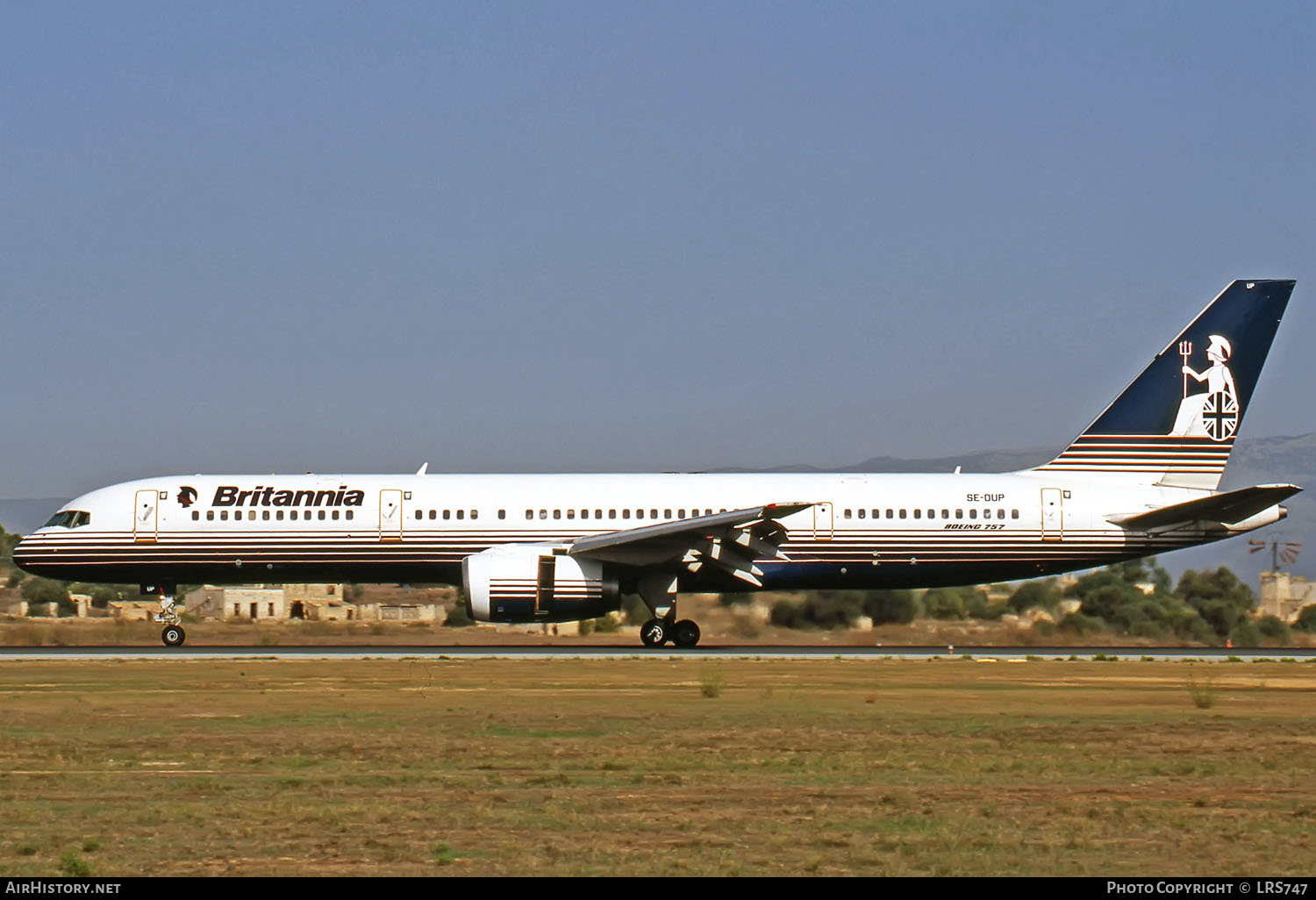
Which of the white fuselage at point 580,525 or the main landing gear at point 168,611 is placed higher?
the white fuselage at point 580,525

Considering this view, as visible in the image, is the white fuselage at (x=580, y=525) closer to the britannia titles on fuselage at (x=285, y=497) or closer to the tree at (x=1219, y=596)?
the britannia titles on fuselage at (x=285, y=497)

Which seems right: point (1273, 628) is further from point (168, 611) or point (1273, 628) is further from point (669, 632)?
point (168, 611)

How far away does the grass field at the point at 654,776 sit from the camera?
9352 millimetres

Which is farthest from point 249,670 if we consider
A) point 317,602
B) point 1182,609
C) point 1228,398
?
point 317,602

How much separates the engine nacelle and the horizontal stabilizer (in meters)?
10.5

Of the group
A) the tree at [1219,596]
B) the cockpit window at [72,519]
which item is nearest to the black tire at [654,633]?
the cockpit window at [72,519]

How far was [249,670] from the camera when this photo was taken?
25.1m

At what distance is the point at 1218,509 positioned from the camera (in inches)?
1206

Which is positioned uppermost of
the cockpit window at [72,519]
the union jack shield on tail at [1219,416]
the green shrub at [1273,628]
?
the union jack shield on tail at [1219,416]

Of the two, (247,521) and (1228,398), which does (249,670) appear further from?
(1228,398)

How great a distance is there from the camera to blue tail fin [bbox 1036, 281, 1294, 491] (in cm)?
3253

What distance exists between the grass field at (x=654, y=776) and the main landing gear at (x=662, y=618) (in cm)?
760

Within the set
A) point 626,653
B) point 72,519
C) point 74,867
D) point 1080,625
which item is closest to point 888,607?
point 1080,625

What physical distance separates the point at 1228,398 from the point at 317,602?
34.1 m
